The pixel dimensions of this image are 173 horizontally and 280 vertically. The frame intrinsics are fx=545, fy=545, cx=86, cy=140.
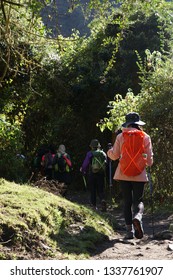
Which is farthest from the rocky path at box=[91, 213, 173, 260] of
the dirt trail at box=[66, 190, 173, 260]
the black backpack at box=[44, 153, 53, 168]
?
the black backpack at box=[44, 153, 53, 168]

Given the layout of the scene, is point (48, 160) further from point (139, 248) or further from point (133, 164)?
point (139, 248)

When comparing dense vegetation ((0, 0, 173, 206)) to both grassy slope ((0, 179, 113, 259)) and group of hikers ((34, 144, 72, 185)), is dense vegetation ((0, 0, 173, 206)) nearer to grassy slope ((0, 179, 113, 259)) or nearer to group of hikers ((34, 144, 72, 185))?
group of hikers ((34, 144, 72, 185))

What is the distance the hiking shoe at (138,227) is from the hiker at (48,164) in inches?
270

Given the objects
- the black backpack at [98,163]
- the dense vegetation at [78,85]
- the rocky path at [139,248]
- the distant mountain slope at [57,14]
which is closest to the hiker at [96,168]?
the black backpack at [98,163]

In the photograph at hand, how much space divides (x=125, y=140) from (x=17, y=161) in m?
6.30

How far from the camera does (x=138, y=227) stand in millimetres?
7754

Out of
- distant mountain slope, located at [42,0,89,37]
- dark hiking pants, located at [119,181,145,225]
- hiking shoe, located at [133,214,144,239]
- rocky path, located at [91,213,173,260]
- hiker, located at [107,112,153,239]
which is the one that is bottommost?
rocky path, located at [91,213,173,260]

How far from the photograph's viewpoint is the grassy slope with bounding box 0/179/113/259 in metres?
6.48

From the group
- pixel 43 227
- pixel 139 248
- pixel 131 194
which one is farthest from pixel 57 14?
pixel 139 248

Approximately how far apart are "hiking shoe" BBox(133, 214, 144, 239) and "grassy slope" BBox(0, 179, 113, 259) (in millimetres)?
552

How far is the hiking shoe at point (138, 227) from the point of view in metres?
7.71
